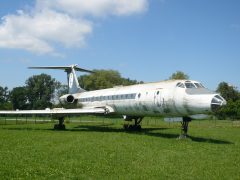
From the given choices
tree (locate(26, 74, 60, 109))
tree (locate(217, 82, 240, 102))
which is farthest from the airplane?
tree (locate(26, 74, 60, 109))

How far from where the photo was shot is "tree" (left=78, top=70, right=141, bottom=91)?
260ft

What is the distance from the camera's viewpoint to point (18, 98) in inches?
4601

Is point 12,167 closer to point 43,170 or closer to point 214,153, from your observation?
point 43,170

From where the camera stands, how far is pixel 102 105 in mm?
24969

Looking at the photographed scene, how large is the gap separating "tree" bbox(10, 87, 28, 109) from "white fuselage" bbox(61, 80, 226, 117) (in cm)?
9640

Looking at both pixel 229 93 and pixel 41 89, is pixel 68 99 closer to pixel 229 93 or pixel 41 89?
pixel 229 93

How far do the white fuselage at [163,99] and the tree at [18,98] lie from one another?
316 ft

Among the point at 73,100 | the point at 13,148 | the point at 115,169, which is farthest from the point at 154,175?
the point at 73,100

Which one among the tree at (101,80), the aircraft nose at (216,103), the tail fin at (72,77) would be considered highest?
the tree at (101,80)

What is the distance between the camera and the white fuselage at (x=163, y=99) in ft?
48.9

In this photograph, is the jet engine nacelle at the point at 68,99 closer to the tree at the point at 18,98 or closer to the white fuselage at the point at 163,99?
the white fuselage at the point at 163,99

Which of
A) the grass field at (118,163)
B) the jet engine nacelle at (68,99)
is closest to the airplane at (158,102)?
the grass field at (118,163)

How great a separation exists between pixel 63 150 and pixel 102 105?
44.7 ft

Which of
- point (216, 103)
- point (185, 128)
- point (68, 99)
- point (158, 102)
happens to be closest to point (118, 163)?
point (216, 103)
